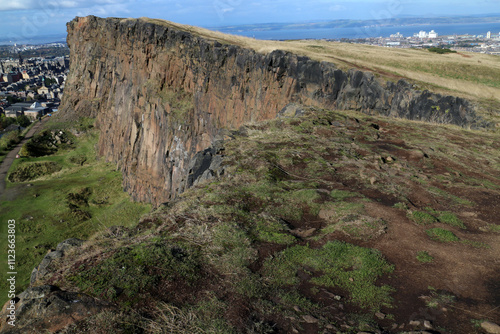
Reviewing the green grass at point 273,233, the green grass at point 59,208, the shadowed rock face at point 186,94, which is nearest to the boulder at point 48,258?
the green grass at point 273,233

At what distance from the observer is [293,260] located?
933 cm

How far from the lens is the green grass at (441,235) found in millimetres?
10266

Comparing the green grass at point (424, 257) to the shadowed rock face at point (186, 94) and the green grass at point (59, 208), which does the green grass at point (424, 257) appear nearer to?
the shadowed rock face at point (186, 94)

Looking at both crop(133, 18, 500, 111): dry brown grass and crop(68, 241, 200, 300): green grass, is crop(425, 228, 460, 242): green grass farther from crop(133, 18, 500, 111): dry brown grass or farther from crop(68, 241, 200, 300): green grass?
crop(133, 18, 500, 111): dry brown grass

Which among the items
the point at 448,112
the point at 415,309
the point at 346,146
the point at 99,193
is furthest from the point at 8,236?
the point at 448,112

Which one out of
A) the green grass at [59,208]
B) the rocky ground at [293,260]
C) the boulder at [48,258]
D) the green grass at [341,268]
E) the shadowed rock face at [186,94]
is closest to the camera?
the rocky ground at [293,260]

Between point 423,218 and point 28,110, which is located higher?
point 423,218

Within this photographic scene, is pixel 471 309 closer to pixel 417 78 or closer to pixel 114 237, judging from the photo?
pixel 114 237

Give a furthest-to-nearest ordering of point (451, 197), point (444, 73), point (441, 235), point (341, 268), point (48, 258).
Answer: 1. point (444, 73)
2. point (451, 197)
3. point (441, 235)
4. point (48, 258)
5. point (341, 268)

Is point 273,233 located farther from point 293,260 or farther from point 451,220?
point 451,220

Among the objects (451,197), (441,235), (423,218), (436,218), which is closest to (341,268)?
(441,235)

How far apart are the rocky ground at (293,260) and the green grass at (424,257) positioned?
8 centimetres

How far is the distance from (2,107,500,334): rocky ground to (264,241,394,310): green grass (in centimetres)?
4

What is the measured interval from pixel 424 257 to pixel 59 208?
42.9m
